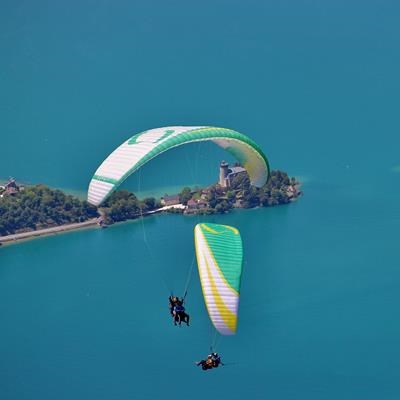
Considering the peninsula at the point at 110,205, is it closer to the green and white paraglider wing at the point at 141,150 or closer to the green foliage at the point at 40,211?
the green foliage at the point at 40,211

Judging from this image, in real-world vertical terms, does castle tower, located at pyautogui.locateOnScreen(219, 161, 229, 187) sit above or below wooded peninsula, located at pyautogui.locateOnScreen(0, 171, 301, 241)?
above

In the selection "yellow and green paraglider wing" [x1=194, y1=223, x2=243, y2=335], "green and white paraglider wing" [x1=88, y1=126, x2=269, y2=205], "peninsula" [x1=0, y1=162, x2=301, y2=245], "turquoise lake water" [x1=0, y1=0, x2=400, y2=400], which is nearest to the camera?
"yellow and green paraglider wing" [x1=194, y1=223, x2=243, y2=335]

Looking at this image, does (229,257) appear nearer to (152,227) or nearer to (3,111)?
(152,227)

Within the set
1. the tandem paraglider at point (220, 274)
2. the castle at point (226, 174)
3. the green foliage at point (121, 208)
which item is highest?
the castle at point (226, 174)

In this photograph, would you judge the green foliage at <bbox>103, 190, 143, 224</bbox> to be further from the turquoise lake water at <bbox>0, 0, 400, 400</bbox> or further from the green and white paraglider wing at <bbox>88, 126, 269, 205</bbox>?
the green and white paraglider wing at <bbox>88, 126, 269, 205</bbox>

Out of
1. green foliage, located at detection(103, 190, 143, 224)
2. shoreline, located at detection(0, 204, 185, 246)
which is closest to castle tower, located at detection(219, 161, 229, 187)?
shoreline, located at detection(0, 204, 185, 246)

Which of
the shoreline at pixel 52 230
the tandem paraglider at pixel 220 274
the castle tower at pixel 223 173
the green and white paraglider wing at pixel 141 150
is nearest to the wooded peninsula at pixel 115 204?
the shoreline at pixel 52 230

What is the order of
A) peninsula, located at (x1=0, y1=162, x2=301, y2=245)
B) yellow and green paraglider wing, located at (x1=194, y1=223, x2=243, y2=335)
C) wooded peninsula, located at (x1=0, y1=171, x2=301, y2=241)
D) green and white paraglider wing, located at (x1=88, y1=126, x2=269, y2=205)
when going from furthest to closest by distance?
wooded peninsula, located at (x1=0, y1=171, x2=301, y2=241), peninsula, located at (x1=0, y1=162, x2=301, y2=245), green and white paraglider wing, located at (x1=88, y1=126, x2=269, y2=205), yellow and green paraglider wing, located at (x1=194, y1=223, x2=243, y2=335)
